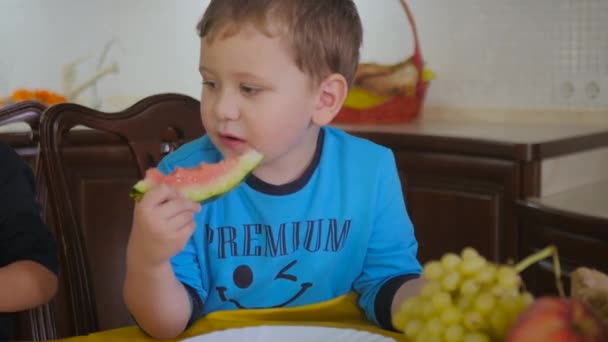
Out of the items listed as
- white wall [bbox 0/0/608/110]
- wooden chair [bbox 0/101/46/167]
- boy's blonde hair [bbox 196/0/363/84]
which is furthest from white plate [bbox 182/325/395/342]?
white wall [bbox 0/0/608/110]

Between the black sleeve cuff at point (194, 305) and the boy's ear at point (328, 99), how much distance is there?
12.5 inches

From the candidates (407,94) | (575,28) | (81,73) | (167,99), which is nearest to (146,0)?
(81,73)

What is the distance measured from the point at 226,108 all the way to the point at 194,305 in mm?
275

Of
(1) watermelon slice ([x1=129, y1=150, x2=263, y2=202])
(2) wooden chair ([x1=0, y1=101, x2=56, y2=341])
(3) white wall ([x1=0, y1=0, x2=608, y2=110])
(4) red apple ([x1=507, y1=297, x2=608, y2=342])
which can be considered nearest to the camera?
(4) red apple ([x1=507, y1=297, x2=608, y2=342])

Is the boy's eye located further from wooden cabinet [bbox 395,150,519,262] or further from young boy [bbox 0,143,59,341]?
wooden cabinet [bbox 395,150,519,262]

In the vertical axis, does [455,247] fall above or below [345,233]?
below

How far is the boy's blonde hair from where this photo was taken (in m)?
1.15

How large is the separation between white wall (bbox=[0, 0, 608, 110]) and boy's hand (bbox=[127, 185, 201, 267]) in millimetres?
1861

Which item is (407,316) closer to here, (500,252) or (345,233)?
(345,233)

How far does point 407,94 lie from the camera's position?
272 cm

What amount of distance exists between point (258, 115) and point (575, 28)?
5.47ft

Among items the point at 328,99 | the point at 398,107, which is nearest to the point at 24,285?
the point at 328,99

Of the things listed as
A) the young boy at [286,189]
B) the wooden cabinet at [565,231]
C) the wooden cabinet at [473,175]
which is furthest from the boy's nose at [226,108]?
the wooden cabinet at [473,175]

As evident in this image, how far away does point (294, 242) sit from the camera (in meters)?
1.25
